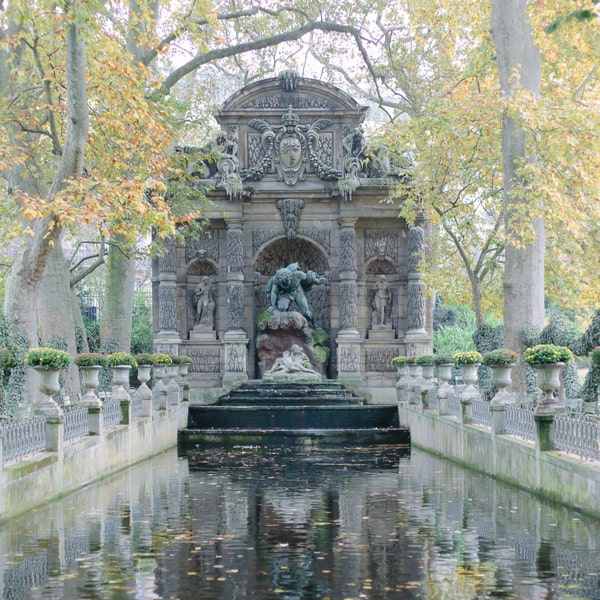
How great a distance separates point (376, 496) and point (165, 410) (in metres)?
8.51

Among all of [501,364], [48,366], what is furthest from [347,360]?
[48,366]

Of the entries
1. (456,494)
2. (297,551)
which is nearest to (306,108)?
(456,494)

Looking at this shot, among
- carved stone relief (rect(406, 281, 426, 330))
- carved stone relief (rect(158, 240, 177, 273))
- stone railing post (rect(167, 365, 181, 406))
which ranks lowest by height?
stone railing post (rect(167, 365, 181, 406))

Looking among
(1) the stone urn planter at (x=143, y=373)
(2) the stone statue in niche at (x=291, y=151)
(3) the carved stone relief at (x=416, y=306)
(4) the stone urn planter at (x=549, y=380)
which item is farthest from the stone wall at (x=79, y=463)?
(2) the stone statue in niche at (x=291, y=151)

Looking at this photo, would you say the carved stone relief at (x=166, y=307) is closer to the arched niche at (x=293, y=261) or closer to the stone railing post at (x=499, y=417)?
the arched niche at (x=293, y=261)

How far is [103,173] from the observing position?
65.6 ft

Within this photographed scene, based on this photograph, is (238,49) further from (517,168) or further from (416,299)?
(416,299)

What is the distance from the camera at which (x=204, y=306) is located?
27.5m

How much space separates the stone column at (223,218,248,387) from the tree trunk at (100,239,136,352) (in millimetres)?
3728

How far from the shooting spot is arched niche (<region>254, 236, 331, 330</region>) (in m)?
28.0

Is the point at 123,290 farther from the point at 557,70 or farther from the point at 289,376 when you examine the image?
the point at 557,70

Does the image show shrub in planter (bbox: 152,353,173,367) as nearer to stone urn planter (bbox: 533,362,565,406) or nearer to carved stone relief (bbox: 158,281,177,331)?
carved stone relief (bbox: 158,281,177,331)

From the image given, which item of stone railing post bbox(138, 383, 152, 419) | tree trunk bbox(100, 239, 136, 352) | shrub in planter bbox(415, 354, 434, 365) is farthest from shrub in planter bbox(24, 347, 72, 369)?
tree trunk bbox(100, 239, 136, 352)

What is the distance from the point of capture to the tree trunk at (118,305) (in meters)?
23.4
